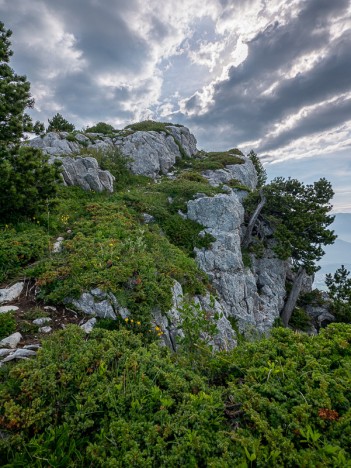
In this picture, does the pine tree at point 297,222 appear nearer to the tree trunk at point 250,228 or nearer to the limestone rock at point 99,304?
the tree trunk at point 250,228

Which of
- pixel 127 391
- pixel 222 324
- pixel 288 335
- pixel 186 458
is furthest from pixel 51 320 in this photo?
pixel 222 324

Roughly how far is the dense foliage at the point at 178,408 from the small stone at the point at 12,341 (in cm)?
120

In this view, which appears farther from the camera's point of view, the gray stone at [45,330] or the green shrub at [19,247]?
the green shrub at [19,247]


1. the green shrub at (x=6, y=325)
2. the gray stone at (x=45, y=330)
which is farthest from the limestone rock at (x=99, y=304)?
the green shrub at (x=6, y=325)

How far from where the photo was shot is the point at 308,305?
23.8m

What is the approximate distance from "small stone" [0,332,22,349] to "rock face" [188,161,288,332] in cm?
1034

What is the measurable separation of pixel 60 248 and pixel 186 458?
8003mm

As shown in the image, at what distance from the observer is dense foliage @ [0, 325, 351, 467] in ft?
8.48

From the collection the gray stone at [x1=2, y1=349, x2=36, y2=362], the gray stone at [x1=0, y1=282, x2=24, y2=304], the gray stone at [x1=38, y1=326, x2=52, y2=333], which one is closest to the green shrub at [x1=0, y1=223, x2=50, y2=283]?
the gray stone at [x1=0, y1=282, x2=24, y2=304]

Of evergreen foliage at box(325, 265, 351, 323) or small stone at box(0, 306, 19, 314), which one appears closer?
small stone at box(0, 306, 19, 314)

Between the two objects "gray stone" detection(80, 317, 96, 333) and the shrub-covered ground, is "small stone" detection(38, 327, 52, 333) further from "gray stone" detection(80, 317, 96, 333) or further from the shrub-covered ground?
"gray stone" detection(80, 317, 96, 333)

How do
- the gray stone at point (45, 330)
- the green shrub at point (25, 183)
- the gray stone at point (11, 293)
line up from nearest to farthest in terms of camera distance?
the gray stone at point (45, 330), the gray stone at point (11, 293), the green shrub at point (25, 183)

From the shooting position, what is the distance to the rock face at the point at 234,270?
14.9 meters

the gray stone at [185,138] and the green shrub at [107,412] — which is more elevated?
the gray stone at [185,138]
